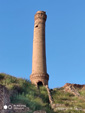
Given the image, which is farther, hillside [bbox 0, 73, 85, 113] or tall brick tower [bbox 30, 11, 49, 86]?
tall brick tower [bbox 30, 11, 49, 86]

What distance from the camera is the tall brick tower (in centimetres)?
2647

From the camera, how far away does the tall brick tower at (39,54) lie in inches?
1042

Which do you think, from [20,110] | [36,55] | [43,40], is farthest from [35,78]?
[20,110]

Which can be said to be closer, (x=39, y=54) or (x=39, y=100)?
(x=39, y=100)

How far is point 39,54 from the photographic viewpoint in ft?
90.8

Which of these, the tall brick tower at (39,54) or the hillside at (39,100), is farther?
the tall brick tower at (39,54)

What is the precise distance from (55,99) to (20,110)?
8933mm

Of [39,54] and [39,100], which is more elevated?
[39,54]

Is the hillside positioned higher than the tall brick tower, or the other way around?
the tall brick tower

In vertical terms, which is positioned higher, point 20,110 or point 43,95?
point 43,95

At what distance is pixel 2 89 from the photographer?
10.9m

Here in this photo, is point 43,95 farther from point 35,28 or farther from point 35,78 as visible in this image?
point 35,28

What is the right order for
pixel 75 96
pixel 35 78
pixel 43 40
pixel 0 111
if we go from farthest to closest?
pixel 43 40 → pixel 35 78 → pixel 75 96 → pixel 0 111

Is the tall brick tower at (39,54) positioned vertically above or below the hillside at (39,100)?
above
